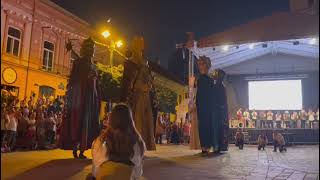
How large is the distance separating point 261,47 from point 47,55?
12597 millimetres

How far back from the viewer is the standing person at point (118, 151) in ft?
8.79

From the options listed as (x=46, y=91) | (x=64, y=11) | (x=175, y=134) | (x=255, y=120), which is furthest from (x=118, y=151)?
(x=64, y=11)

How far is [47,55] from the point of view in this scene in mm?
22031

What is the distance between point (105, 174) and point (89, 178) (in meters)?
0.12

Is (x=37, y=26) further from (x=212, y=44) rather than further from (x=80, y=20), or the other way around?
(x=212, y=44)

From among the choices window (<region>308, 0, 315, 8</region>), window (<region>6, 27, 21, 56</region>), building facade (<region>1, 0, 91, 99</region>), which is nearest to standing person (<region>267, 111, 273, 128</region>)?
building facade (<region>1, 0, 91, 99</region>)

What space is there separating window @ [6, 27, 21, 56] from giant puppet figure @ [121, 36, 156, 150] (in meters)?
14.9

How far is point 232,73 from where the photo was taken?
23453mm

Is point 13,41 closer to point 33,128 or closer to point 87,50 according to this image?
point 33,128

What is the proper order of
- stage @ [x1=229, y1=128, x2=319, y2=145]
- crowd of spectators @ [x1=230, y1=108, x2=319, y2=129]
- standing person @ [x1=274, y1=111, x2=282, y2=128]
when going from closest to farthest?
stage @ [x1=229, y1=128, x2=319, y2=145] < crowd of spectators @ [x1=230, y1=108, x2=319, y2=129] < standing person @ [x1=274, y1=111, x2=282, y2=128]

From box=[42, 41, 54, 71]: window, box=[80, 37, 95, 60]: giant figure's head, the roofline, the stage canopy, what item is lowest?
box=[80, 37, 95, 60]: giant figure's head

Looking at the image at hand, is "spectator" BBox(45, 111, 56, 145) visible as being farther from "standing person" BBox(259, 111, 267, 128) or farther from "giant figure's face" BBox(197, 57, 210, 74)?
"standing person" BBox(259, 111, 267, 128)

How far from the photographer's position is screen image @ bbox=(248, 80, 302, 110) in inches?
424

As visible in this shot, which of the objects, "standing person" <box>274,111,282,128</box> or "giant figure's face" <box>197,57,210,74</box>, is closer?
"giant figure's face" <box>197,57,210,74</box>
